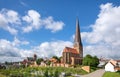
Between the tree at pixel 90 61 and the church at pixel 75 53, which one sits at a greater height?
the church at pixel 75 53

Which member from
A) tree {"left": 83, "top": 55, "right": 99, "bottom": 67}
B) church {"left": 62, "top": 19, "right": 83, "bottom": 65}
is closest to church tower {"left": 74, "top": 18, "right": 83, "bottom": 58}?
church {"left": 62, "top": 19, "right": 83, "bottom": 65}

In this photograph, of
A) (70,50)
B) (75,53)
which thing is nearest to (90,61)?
(70,50)

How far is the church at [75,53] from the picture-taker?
129 meters

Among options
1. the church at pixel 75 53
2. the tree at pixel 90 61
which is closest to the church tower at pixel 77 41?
the church at pixel 75 53

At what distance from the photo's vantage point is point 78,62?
13275cm

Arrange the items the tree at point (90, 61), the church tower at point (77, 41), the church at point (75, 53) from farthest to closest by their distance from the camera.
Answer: the church tower at point (77, 41)
the church at point (75, 53)
the tree at point (90, 61)

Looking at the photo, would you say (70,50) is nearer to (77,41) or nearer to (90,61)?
(77,41)

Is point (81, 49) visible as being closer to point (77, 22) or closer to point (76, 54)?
point (76, 54)

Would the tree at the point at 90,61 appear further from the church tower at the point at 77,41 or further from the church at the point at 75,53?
the church tower at the point at 77,41

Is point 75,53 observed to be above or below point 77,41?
below

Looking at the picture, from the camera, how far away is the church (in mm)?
129125

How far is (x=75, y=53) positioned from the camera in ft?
452

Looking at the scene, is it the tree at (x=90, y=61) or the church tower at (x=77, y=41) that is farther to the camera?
the church tower at (x=77, y=41)

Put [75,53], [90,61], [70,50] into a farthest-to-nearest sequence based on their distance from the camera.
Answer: [75,53] < [70,50] < [90,61]
